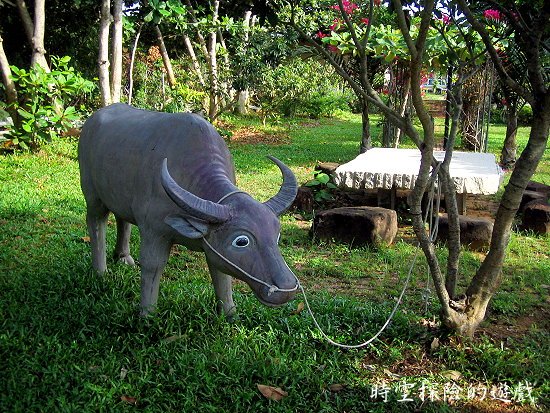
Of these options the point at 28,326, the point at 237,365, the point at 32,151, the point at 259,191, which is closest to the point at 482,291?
the point at 237,365

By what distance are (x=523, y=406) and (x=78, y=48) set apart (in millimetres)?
17130

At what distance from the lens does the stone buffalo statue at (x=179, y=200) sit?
125 inches

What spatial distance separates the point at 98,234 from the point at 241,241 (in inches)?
80.5

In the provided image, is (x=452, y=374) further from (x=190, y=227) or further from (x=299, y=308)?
(x=190, y=227)

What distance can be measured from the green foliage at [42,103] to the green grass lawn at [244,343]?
451cm

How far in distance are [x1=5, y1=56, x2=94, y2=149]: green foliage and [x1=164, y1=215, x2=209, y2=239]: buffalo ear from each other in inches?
286

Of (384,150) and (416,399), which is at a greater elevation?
(384,150)

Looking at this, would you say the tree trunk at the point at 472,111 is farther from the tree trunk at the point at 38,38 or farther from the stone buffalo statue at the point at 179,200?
the stone buffalo statue at the point at 179,200

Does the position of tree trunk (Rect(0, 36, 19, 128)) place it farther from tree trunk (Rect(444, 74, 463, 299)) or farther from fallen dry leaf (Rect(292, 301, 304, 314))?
tree trunk (Rect(444, 74, 463, 299))

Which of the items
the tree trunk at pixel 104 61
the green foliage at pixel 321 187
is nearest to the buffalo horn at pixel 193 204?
the green foliage at pixel 321 187

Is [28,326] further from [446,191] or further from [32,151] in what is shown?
[32,151]

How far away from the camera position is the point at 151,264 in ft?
12.5

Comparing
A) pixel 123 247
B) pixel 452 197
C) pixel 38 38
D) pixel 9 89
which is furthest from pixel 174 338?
pixel 38 38

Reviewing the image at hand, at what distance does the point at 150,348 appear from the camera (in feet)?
11.9
